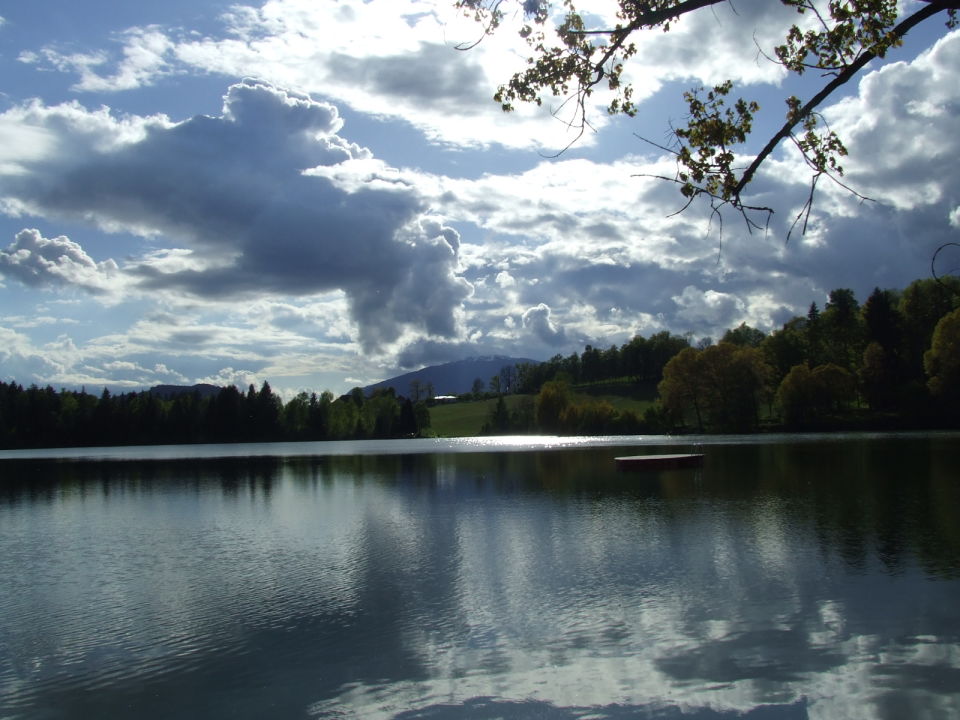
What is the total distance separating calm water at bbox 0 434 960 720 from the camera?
13.4 m

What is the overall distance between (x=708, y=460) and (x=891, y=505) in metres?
38.7

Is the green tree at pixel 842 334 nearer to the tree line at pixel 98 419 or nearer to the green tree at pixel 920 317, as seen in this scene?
the green tree at pixel 920 317

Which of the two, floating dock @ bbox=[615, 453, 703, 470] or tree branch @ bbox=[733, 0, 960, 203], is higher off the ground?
tree branch @ bbox=[733, 0, 960, 203]

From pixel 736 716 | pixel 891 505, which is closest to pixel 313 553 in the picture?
pixel 736 716

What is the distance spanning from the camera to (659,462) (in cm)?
6425

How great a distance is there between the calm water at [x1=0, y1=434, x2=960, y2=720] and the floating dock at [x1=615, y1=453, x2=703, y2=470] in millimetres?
21819

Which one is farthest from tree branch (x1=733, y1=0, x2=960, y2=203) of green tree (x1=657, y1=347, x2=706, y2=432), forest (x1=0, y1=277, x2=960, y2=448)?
green tree (x1=657, y1=347, x2=706, y2=432)

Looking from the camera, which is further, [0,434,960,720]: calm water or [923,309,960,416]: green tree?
[923,309,960,416]: green tree

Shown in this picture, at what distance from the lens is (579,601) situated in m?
19.7

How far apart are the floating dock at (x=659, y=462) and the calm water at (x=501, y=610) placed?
21.8m

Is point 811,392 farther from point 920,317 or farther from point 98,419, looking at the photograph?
point 98,419

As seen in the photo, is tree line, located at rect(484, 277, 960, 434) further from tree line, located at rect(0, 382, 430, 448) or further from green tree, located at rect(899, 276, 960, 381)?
tree line, located at rect(0, 382, 430, 448)

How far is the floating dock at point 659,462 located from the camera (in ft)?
207

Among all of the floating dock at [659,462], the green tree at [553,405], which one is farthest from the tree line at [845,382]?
the floating dock at [659,462]
